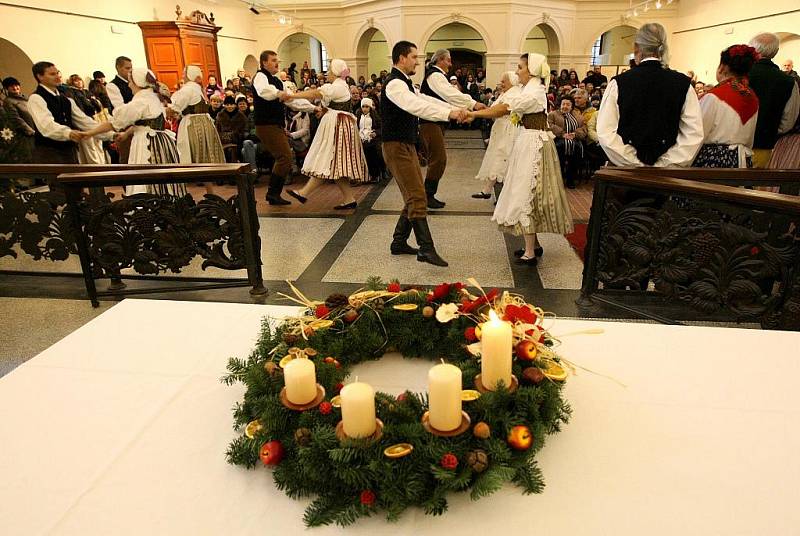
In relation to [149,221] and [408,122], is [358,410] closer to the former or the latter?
[149,221]

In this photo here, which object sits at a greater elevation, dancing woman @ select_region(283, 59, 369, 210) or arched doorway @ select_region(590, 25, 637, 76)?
arched doorway @ select_region(590, 25, 637, 76)

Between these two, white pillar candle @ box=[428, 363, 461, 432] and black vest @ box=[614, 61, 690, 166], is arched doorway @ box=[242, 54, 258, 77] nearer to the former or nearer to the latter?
black vest @ box=[614, 61, 690, 166]

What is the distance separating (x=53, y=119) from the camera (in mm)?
5387

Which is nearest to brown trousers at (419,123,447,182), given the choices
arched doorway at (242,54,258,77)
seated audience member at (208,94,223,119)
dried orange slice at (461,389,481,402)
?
seated audience member at (208,94,223,119)

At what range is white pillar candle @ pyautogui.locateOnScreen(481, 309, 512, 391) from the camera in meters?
1.01

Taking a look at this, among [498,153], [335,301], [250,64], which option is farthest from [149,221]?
[250,64]

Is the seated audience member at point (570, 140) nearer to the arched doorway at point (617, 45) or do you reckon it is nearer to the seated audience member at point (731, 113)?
the seated audience member at point (731, 113)

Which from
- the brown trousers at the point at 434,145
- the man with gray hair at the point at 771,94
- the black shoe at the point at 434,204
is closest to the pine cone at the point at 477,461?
the man with gray hair at the point at 771,94

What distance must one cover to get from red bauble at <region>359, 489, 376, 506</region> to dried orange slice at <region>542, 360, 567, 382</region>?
1.37ft

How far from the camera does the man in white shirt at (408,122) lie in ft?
12.0

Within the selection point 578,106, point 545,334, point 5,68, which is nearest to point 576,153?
point 578,106

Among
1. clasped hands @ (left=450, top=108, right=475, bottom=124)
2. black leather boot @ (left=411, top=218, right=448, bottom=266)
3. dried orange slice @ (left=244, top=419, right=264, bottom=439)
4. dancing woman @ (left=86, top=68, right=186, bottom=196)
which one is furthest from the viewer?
dancing woman @ (left=86, top=68, right=186, bottom=196)

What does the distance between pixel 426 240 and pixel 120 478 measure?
10.4ft

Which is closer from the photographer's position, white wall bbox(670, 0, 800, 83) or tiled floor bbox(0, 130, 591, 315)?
tiled floor bbox(0, 130, 591, 315)
